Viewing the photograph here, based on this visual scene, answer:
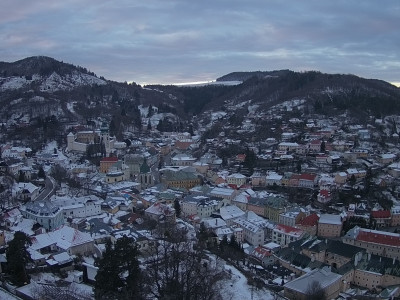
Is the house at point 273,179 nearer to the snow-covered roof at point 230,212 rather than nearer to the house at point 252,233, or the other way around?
the snow-covered roof at point 230,212

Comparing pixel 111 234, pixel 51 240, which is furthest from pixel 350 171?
pixel 51 240

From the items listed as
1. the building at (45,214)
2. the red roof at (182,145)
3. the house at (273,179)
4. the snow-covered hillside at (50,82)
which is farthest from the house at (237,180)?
the snow-covered hillside at (50,82)

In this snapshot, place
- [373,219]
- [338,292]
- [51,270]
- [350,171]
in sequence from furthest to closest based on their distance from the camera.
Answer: [350,171]
[373,219]
[338,292]
[51,270]

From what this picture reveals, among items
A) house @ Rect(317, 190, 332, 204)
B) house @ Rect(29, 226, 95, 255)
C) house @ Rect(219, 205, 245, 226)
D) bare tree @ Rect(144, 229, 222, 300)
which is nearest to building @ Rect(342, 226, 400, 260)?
house @ Rect(317, 190, 332, 204)

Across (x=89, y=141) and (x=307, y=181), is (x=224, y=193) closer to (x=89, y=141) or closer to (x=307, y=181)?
(x=307, y=181)

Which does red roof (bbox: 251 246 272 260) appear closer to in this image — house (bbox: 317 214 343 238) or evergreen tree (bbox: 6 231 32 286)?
house (bbox: 317 214 343 238)

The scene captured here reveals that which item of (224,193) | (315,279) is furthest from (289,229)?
(224,193)

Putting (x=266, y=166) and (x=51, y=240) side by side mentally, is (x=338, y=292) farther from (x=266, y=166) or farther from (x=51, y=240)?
(x=266, y=166)
